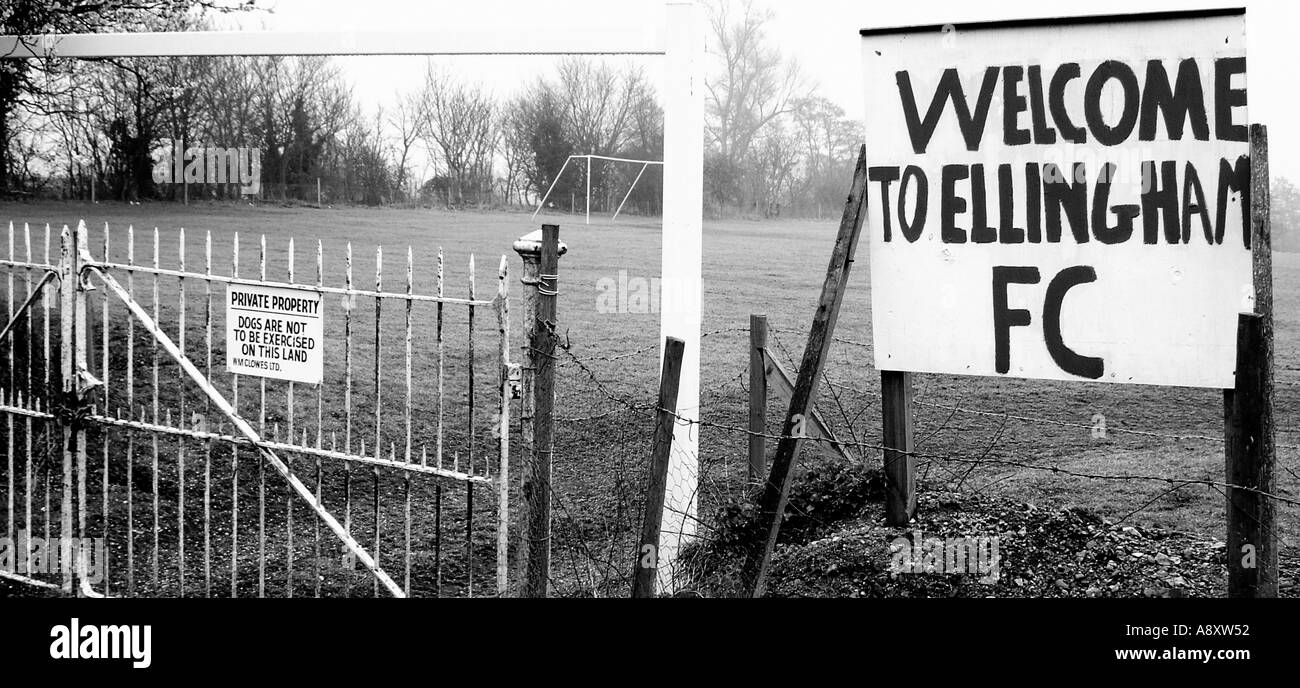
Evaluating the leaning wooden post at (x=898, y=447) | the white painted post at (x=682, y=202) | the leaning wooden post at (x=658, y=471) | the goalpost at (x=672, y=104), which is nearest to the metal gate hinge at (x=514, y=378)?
the leaning wooden post at (x=658, y=471)

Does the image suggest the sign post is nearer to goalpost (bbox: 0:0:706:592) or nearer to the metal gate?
goalpost (bbox: 0:0:706:592)

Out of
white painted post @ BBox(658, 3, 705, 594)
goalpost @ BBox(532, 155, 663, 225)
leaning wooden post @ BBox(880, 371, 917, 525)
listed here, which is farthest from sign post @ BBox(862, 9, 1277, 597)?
goalpost @ BBox(532, 155, 663, 225)

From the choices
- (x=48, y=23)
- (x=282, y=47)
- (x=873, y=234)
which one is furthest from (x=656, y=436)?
(x=48, y=23)

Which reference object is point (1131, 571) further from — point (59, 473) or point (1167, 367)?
point (59, 473)

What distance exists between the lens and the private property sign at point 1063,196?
409 centimetres

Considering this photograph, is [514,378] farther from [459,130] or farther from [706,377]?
[706,377]

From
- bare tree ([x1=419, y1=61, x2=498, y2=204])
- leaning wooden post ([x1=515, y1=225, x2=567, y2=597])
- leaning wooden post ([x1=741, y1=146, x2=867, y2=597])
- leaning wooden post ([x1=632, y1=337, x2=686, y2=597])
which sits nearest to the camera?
leaning wooden post ([x1=632, y1=337, x2=686, y2=597])

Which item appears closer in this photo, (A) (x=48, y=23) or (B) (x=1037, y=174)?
(B) (x=1037, y=174)

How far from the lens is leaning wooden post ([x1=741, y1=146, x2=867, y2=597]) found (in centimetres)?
450

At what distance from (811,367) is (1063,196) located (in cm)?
115

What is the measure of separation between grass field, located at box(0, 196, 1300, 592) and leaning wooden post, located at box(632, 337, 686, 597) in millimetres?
1548

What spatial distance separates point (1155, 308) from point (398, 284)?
5314mm

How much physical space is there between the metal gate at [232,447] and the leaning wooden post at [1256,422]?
100 inches
